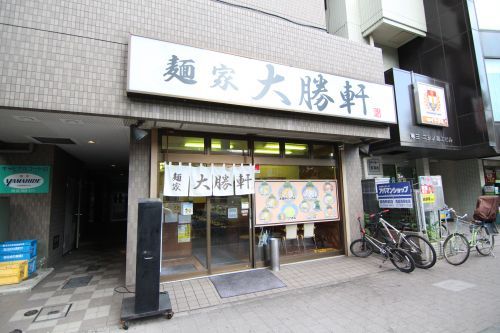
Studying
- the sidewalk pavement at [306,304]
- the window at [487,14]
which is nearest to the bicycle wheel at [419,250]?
the sidewalk pavement at [306,304]

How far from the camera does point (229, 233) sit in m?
7.30

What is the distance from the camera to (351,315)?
4.70m

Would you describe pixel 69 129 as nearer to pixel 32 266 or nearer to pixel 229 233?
pixel 32 266

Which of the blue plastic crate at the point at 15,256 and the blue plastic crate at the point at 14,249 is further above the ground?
the blue plastic crate at the point at 14,249

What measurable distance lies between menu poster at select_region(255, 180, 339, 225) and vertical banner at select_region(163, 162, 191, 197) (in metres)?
2.06

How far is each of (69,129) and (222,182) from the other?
380 cm

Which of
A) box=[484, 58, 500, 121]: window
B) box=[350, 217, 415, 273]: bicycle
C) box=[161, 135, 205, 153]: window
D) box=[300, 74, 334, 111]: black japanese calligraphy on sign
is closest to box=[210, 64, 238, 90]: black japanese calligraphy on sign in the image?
box=[161, 135, 205, 153]: window

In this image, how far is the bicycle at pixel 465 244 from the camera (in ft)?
25.2

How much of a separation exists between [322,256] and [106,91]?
7.36m

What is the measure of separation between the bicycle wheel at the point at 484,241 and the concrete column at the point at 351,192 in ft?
11.9

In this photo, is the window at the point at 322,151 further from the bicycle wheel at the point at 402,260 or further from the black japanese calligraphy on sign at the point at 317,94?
the bicycle wheel at the point at 402,260

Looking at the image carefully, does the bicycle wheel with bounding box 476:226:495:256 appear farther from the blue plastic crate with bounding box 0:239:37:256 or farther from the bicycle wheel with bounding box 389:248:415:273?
the blue plastic crate with bounding box 0:239:37:256

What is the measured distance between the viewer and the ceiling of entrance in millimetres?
5277

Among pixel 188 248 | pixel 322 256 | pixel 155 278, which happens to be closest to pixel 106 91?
pixel 155 278
